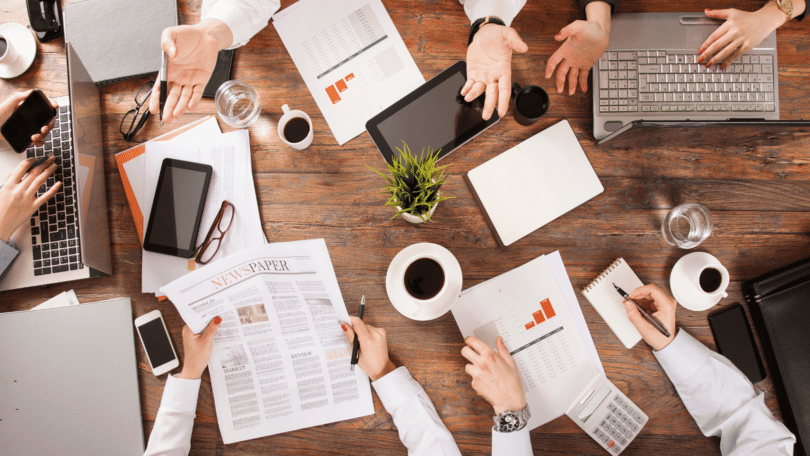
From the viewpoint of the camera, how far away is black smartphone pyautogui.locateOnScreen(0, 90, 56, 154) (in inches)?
42.6

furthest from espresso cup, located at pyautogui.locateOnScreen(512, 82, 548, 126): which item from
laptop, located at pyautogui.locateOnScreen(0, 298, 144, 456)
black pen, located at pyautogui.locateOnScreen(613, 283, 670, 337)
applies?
laptop, located at pyautogui.locateOnScreen(0, 298, 144, 456)

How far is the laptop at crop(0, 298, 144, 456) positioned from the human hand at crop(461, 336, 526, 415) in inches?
34.7

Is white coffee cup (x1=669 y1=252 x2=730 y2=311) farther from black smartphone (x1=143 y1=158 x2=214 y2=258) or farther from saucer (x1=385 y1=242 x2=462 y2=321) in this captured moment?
black smartphone (x1=143 y1=158 x2=214 y2=258)

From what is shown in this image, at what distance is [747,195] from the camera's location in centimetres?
116

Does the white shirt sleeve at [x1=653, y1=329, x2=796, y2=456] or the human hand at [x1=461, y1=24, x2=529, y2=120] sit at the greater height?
the human hand at [x1=461, y1=24, x2=529, y2=120]

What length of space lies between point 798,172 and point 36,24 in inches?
85.6

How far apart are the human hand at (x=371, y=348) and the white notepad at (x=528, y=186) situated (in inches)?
16.3

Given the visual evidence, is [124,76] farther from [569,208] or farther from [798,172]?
[798,172]

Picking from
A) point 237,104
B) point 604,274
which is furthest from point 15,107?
point 604,274

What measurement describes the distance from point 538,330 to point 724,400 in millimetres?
487

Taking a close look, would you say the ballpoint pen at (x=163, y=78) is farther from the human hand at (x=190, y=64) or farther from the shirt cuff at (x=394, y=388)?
the shirt cuff at (x=394, y=388)

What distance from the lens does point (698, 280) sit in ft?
3.53

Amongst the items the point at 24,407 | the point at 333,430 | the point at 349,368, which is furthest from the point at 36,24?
the point at 333,430

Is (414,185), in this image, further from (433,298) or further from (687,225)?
(687,225)
